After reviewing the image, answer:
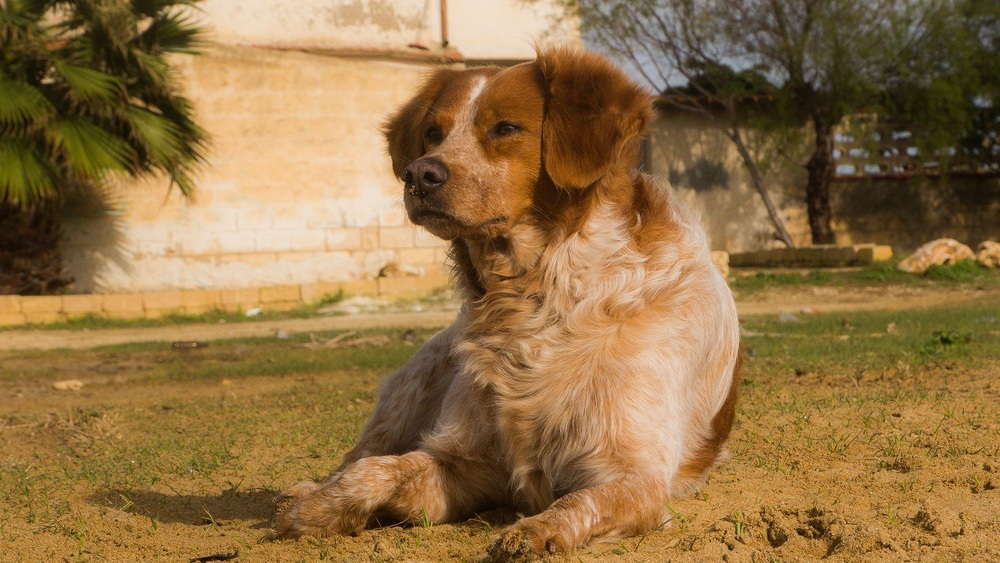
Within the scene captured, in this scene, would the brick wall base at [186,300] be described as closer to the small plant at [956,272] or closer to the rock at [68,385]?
the rock at [68,385]

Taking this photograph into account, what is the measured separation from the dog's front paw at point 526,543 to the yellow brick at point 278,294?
1461 centimetres

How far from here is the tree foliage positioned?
14211mm

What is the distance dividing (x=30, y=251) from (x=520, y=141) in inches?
574

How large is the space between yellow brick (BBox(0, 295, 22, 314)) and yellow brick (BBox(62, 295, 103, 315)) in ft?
2.11

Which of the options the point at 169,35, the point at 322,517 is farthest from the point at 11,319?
the point at 322,517

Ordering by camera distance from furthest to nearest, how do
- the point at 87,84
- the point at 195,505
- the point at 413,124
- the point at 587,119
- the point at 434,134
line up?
1. the point at 87,84
2. the point at 413,124
3. the point at 195,505
4. the point at 434,134
5. the point at 587,119

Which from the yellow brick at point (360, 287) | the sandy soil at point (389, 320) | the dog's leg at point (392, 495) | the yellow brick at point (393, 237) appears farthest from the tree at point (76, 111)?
the dog's leg at point (392, 495)

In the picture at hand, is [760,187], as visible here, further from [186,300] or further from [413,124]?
[413,124]

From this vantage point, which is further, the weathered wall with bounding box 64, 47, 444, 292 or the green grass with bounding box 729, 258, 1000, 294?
the weathered wall with bounding box 64, 47, 444, 292

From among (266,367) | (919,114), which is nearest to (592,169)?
(266,367)

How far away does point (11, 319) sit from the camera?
15.1 m

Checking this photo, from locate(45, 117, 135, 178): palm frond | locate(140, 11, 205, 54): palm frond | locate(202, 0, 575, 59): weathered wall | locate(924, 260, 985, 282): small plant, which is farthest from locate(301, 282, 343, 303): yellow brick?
locate(924, 260, 985, 282): small plant

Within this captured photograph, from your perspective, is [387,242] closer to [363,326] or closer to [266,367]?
[363,326]

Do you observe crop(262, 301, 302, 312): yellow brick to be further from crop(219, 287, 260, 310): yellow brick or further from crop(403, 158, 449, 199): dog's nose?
crop(403, 158, 449, 199): dog's nose
